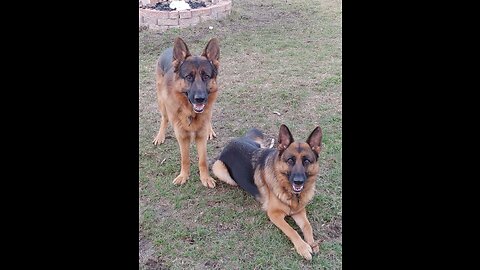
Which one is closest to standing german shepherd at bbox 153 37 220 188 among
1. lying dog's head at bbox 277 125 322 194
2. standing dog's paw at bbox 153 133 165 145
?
standing dog's paw at bbox 153 133 165 145

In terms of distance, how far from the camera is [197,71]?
431cm

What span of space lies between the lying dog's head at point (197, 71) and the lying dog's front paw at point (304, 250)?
5.83ft

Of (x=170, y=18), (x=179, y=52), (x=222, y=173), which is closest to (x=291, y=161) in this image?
(x=222, y=173)

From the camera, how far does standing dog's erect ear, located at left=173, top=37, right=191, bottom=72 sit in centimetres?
432

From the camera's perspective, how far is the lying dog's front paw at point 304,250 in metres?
3.76

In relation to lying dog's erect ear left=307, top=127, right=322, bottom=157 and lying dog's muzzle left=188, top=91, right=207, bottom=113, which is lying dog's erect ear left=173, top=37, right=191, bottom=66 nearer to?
lying dog's muzzle left=188, top=91, right=207, bottom=113

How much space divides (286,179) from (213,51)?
161 cm

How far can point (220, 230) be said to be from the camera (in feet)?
13.6

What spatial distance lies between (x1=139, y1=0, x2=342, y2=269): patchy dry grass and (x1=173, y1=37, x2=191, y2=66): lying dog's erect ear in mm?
1459

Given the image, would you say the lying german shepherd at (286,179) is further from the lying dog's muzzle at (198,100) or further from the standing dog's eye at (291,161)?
the lying dog's muzzle at (198,100)

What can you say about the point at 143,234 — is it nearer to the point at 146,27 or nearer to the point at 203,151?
the point at 203,151

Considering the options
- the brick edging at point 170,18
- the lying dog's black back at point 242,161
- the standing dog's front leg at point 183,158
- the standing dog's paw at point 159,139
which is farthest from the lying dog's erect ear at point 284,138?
the brick edging at point 170,18

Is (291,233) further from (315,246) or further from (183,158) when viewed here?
(183,158)
